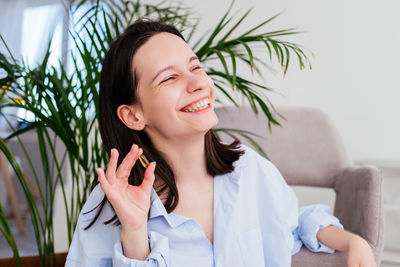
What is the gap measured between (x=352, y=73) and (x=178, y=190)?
1406 mm

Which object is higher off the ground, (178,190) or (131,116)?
(131,116)

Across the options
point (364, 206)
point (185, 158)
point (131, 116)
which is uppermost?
point (131, 116)

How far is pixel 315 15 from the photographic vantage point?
2164 millimetres

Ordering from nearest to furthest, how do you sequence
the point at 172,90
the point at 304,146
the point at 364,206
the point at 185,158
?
the point at 172,90, the point at 185,158, the point at 364,206, the point at 304,146

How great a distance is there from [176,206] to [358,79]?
4.74 ft

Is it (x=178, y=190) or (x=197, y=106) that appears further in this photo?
(x=178, y=190)

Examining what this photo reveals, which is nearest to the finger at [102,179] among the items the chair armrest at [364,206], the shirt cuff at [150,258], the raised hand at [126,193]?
the raised hand at [126,193]

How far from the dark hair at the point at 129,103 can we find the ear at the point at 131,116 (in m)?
0.01

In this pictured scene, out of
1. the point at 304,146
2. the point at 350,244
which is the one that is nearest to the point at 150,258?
the point at 350,244

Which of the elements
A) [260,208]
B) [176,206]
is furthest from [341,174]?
[176,206]

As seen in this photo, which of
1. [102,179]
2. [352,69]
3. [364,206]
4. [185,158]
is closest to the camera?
[102,179]

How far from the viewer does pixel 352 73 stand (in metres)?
2.14

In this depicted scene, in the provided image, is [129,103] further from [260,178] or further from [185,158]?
[260,178]

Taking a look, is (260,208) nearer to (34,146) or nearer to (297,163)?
(297,163)
